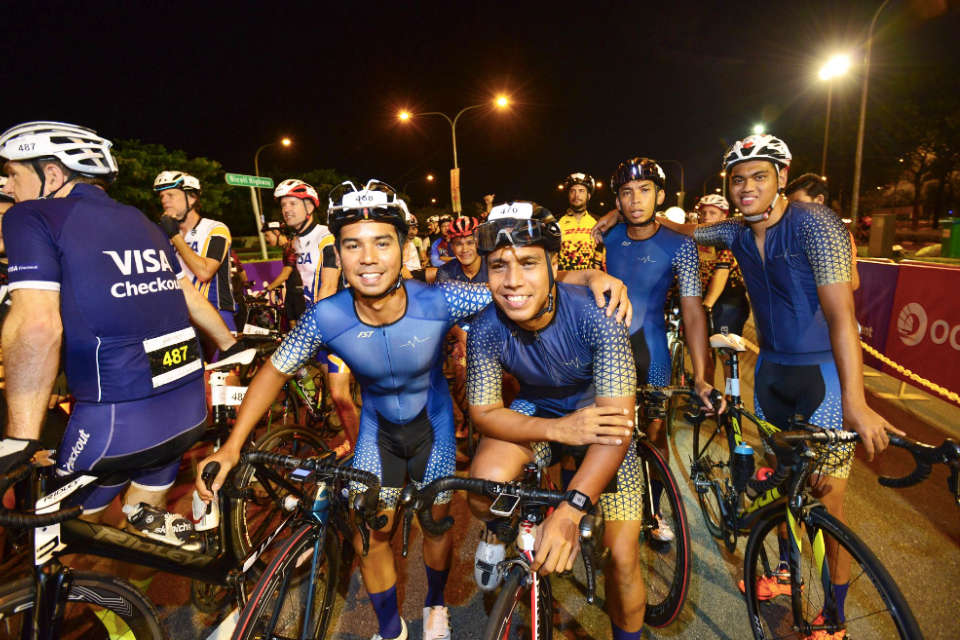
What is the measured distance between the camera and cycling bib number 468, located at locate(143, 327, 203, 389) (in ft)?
8.75

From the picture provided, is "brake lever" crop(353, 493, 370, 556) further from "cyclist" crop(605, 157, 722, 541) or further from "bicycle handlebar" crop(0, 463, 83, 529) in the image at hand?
"cyclist" crop(605, 157, 722, 541)

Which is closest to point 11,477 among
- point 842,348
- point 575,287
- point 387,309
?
point 387,309

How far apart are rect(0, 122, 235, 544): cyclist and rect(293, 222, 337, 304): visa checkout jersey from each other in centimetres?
282

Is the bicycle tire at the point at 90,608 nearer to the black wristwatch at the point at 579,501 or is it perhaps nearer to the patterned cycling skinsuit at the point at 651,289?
the black wristwatch at the point at 579,501

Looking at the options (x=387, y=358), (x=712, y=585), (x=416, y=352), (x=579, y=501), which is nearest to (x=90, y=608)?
(x=387, y=358)

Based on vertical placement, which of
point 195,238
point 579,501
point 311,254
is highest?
point 195,238

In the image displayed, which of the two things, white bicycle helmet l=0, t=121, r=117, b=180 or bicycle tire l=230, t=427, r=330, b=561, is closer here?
white bicycle helmet l=0, t=121, r=117, b=180

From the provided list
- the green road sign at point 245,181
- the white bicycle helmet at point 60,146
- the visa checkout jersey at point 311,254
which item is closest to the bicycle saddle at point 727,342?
the white bicycle helmet at point 60,146

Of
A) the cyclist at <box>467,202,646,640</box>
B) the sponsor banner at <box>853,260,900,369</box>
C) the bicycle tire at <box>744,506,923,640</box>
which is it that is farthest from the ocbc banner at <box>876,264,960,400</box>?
the cyclist at <box>467,202,646,640</box>

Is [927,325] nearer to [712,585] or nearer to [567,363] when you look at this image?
[712,585]

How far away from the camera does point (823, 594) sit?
8.36ft

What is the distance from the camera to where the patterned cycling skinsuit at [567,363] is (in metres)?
2.37

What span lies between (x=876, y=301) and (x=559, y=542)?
25.5 ft

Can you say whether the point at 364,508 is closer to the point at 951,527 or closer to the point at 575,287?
the point at 575,287
